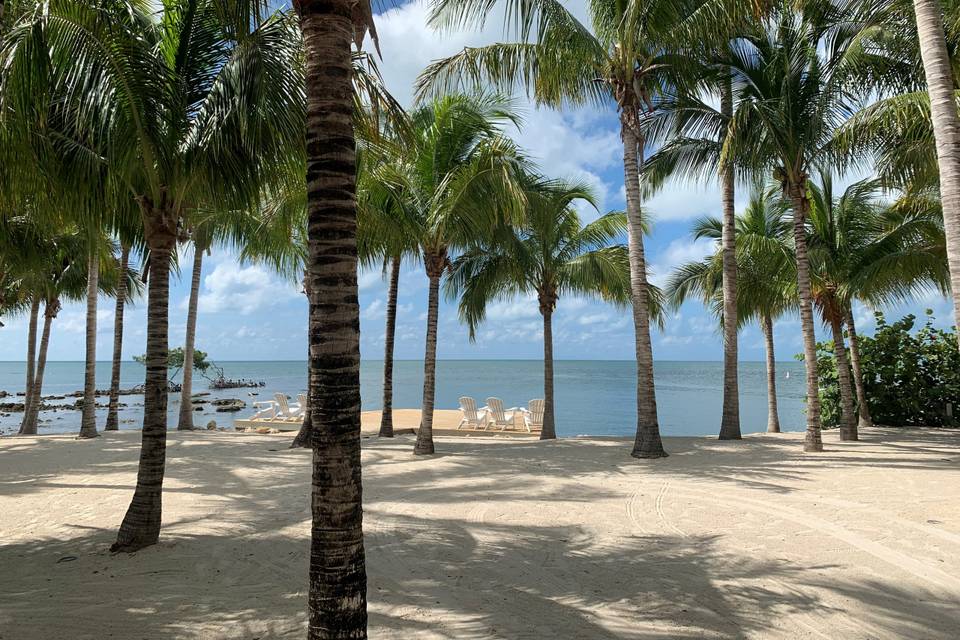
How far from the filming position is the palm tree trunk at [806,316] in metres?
11.2

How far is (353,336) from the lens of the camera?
298 centimetres

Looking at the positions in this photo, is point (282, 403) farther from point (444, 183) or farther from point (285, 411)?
point (444, 183)

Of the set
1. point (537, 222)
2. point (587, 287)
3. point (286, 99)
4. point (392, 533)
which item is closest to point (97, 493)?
point (392, 533)

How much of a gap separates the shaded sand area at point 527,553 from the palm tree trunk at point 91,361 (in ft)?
18.3

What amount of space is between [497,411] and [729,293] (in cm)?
866

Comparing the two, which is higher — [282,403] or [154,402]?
[154,402]

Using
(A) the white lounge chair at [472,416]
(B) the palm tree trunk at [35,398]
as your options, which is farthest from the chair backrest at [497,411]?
(B) the palm tree trunk at [35,398]

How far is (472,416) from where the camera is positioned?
19.6 meters

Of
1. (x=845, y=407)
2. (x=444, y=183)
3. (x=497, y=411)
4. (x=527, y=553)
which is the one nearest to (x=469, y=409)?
(x=497, y=411)

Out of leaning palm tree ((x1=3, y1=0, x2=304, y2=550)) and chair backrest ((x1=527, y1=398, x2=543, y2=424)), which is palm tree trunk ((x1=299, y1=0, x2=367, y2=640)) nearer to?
leaning palm tree ((x1=3, y1=0, x2=304, y2=550))

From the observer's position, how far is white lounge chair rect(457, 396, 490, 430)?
19359mm

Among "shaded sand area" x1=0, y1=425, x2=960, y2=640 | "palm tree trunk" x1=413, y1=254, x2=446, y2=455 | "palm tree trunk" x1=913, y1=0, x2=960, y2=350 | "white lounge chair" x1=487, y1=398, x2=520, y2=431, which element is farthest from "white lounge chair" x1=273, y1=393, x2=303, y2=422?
"palm tree trunk" x1=913, y1=0, x2=960, y2=350

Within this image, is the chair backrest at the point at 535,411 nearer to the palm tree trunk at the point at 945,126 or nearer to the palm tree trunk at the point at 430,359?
the palm tree trunk at the point at 430,359

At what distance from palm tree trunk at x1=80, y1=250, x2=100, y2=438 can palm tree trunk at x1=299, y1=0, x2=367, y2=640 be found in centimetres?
1447
